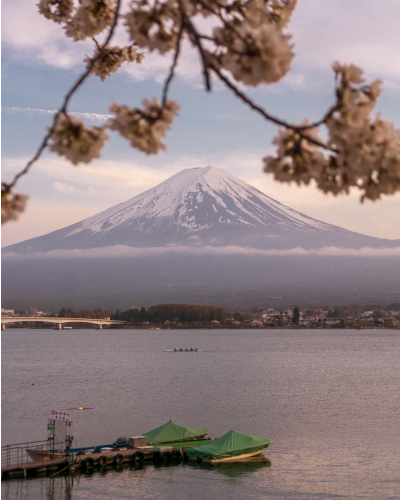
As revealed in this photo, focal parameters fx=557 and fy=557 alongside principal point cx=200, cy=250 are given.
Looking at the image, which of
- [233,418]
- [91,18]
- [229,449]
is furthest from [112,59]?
[233,418]

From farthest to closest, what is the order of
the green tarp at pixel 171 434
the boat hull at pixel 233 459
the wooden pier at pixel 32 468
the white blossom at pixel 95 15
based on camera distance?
1. the green tarp at pixel 171 434
2. the boat hull at pixel 233 459
3. the wooden pier at pixel 32 468
4. the white blossom at pixel 95 15

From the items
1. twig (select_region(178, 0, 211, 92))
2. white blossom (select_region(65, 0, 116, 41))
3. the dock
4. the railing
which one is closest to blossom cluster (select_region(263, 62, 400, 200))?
twig (select_region(178, 0, 211, 92))

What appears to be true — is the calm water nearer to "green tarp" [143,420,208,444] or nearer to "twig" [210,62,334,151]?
"green tarp" [143,420,208,444]

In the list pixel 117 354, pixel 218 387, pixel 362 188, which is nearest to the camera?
pixel 362 188

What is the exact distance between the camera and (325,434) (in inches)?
1715

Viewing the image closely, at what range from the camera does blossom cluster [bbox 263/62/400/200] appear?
96.2 inches

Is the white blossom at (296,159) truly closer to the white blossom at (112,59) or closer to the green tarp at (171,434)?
the white blossom at (112,59)

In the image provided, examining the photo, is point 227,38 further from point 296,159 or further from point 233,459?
point 233,459

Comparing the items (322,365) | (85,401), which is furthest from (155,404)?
(322,365)

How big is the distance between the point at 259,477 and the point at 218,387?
1651 inches

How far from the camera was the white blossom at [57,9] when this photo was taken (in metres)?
4.75

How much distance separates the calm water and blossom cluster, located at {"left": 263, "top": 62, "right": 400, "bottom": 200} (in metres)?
6.49

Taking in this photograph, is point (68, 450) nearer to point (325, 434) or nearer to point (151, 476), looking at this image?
point (151, 476)

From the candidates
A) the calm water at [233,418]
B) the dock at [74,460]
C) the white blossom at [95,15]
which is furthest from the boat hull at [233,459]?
the white blossom at [95,15]
